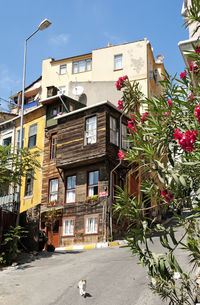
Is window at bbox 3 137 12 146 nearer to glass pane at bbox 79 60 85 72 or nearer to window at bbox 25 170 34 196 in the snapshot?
window at bbox 25 170 34 196

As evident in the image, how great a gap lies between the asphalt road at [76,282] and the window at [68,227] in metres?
7.04

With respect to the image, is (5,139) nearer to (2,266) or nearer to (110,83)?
(110,83)

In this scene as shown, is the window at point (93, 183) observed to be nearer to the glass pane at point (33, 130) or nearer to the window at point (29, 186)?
the window at point (29, 186)

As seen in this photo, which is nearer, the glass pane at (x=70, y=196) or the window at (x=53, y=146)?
the glass pane at (x=70, y=196)

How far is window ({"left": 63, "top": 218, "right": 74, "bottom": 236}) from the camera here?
23594 millimetres

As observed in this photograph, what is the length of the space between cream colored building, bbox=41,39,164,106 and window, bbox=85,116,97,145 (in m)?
8.39

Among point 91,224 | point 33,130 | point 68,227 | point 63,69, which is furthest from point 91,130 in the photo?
point 63,69

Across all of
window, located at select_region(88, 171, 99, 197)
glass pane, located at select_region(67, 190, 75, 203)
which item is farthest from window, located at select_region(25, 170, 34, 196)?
window, located at select_region(88, 171, 99, 197)

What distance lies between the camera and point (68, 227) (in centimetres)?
2380

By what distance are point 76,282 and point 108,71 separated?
1078 inches

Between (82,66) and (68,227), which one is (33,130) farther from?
(82,66)

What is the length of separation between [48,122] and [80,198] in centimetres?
704

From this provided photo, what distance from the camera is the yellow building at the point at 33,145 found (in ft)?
88.3

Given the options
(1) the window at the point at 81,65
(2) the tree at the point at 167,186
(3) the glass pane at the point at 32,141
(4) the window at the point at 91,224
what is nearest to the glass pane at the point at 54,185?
(4) the window at the point at 91,224
